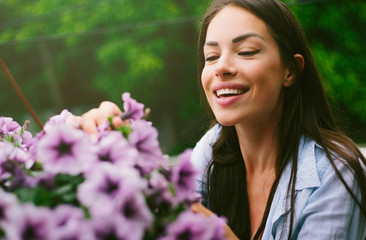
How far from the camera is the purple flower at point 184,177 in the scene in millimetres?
721

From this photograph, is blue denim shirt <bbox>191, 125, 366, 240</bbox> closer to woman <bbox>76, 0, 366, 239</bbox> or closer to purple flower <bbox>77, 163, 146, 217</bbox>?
woman <bbox>76, 0, 366, 239</bbox>

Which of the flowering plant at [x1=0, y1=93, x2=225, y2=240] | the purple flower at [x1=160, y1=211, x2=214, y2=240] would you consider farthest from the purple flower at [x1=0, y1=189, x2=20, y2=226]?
the purple flower at [x1=160, y1=211, x2=214, y2=240]

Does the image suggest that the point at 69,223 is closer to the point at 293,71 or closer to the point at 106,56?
the point at 293,71

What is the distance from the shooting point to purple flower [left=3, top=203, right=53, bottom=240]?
0.57 m

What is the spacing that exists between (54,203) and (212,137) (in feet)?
4.70

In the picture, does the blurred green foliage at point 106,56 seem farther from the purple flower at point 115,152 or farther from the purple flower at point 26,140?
the purple flower at point 115,152

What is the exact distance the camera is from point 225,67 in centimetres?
147

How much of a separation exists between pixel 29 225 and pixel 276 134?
130 cm

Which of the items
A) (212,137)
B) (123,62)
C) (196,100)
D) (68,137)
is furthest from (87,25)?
(68,137)

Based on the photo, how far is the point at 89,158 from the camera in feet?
2.16

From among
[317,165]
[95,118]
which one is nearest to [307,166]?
[317,165]

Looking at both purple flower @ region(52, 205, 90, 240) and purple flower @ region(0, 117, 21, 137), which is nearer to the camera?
purple flower @ region(52, 205, 90, 240)

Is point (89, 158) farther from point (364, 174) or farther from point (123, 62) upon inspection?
point (123, 62)

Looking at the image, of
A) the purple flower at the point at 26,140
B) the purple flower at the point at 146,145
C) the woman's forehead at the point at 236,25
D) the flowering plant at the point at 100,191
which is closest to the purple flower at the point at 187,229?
the flowering plant at the point at 100,191
